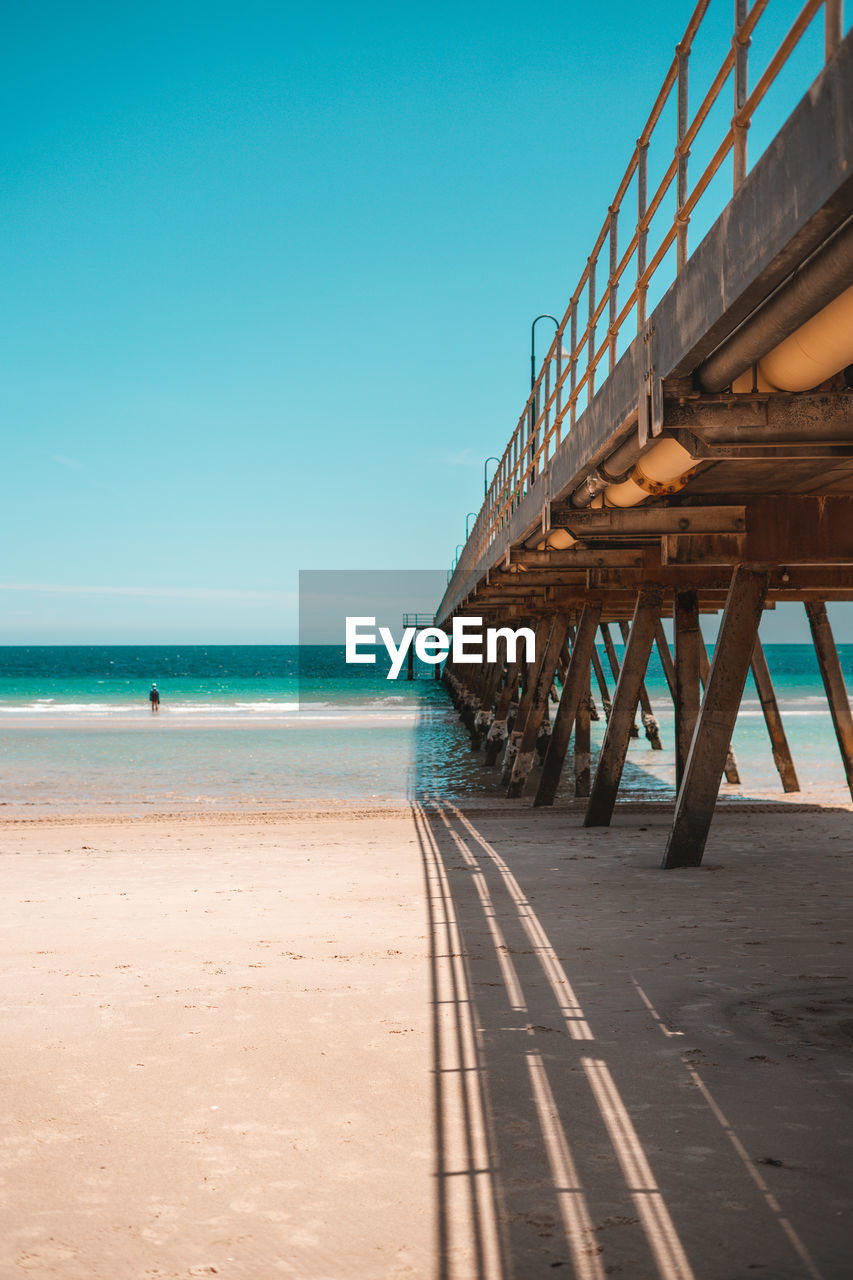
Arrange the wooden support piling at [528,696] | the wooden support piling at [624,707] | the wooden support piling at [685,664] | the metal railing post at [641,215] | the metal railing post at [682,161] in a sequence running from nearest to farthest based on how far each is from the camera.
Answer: the metal railing post at [682,161], the metal railing post at [641,215], the wooden support piling at [624,707], the wooden support piling at [685,664], the wooden support piling at [528,696]

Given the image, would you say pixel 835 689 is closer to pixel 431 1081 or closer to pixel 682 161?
pixel 682 161

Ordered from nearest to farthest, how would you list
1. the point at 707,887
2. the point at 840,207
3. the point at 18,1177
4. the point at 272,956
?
the point at 840,207, the point at 18,1177, the point at 272,956, the point at 707,887

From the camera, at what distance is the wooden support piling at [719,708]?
7840 millimetres

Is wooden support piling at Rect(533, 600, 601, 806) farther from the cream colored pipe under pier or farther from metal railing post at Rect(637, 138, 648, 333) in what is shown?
metal railing post at Rect(637, 138, 648, 333)

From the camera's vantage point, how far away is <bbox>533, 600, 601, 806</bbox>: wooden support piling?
1284 centimetres

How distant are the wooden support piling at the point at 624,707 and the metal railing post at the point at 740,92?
6.61 metres

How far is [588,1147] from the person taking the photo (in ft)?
11.1

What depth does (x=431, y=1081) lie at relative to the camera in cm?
395

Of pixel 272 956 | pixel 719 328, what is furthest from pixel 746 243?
pixel 272 956

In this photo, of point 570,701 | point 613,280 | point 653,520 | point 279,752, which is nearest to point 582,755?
point 570,701

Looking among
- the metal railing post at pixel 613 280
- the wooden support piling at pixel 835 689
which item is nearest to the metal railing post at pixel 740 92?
the metal railing post at pixel 613 280

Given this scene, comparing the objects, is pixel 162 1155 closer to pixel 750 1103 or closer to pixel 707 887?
pixel 750 1103

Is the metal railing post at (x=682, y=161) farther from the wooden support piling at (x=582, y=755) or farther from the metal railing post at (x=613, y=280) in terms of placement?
the wooden support piling at (x=582, y=755)

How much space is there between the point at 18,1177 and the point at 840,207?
386 centimetres
